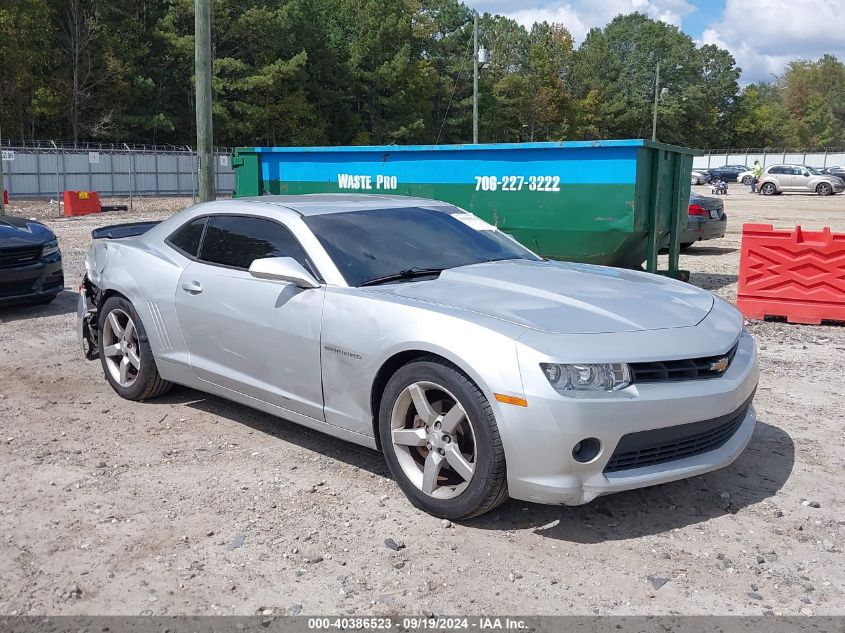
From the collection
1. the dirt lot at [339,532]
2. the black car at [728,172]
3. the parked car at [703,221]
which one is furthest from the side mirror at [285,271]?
the black car at [728,172]

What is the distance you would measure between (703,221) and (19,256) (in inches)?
432

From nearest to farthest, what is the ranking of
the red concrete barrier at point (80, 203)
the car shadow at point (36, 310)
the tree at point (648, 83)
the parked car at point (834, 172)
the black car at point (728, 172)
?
1. the car shadow at point (36, 310)
2. the red concrete barrier at point (80, 203)
3. the parked car at point (834, 172)
4. the black car at point (728, 172)
5. the tree at point (648, 83)

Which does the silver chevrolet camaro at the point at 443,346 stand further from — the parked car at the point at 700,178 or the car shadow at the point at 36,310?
the parked car at the point at 700,178

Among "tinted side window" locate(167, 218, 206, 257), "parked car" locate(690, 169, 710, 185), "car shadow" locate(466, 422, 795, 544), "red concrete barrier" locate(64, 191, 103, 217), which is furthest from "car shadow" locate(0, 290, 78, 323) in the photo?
"parked car" locate(690, 169, 710, 185)

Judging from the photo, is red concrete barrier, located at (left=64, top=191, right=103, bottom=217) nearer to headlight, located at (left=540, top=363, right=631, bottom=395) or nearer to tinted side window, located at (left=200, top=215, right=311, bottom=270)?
tinted side window, located at (left=200, top=215, right=311, bottom=270)

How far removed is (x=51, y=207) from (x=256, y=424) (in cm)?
2578

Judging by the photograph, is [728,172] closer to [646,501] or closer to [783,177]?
[783,177]

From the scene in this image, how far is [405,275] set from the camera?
4.55m

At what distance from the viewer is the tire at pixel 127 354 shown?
18.4 feet

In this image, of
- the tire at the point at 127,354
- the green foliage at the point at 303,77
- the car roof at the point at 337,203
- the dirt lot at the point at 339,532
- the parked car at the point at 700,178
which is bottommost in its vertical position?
the dirt lot at the point at 339,532

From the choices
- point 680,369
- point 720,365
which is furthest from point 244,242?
point 720,365

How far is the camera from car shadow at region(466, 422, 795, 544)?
384 centimetres

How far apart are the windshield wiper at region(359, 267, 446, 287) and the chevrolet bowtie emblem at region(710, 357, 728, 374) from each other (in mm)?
1545

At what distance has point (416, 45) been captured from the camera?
220 ft
